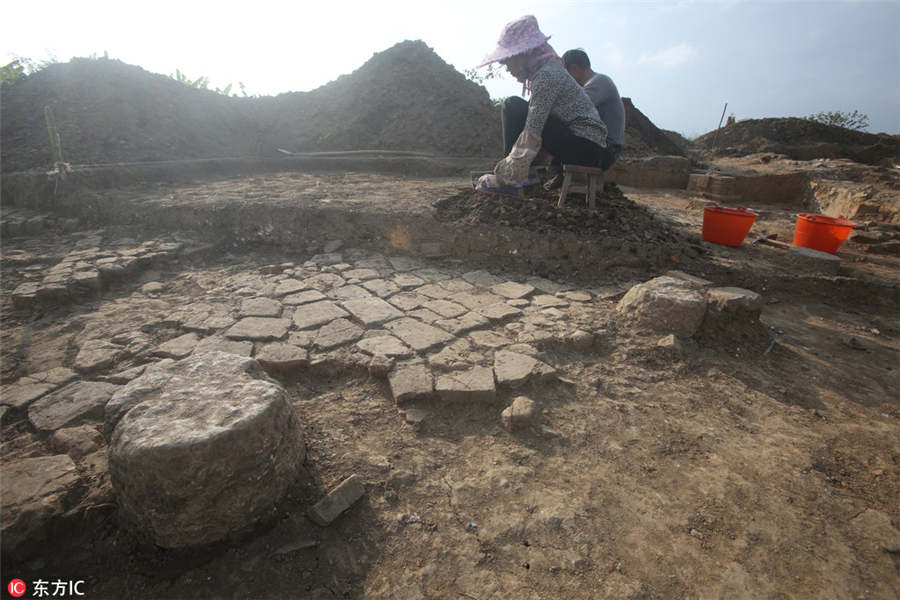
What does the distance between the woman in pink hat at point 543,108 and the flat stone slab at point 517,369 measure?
2363mm

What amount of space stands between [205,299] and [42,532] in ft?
6.85

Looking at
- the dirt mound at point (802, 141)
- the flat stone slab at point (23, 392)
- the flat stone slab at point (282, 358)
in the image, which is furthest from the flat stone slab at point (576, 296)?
the dirt mound at point (802, 141)

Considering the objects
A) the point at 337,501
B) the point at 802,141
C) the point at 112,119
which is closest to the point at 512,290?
the point at 337,501

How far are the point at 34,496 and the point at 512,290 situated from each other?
3.00 meters

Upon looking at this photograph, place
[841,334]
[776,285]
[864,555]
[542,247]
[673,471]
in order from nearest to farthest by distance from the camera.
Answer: [864,555]
[673,471]
[841,334]
[776,285]
[542,247]

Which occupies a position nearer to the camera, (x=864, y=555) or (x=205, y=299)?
(x=864, y=555)

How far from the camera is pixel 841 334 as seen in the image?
320cm

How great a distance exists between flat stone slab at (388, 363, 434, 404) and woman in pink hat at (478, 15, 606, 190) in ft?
8.69

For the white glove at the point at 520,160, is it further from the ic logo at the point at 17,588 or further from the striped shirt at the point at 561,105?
the ic logo at the point at 17,588

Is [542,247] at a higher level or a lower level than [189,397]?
higher

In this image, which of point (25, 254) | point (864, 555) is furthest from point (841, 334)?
point (25, 254)

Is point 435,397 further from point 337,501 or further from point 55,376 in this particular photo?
point 55,376

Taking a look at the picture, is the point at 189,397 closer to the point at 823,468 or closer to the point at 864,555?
the point at 864,555

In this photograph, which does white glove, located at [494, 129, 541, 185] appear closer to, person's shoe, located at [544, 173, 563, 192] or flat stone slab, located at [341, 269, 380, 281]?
person's shoe, located at [544, 173, 563, 192]
